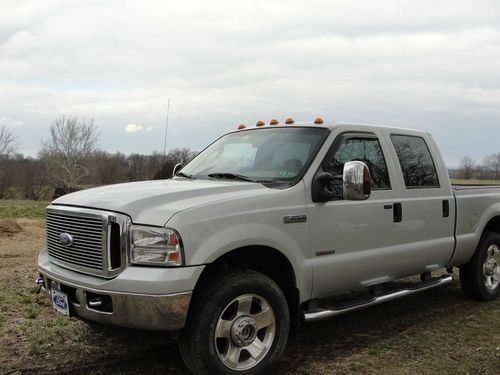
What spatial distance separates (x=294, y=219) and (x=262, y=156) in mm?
912

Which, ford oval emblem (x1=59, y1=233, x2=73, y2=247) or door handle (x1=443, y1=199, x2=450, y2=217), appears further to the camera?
door handle (x1=443, y1=199, x2=450, y2=217)

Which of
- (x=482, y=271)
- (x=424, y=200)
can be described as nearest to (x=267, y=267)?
(x=424, y=200)

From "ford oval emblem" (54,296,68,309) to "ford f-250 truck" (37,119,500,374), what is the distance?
0.8 inches

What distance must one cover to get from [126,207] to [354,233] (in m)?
2.01

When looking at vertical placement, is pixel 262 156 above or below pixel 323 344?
above

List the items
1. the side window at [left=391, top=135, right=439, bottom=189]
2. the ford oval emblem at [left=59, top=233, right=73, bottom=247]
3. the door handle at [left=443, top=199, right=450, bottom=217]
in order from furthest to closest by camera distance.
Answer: the door handle at [left=443, top=199, right=450, bottom=217]
the side window at [left=391, top=135, right=439, bottom=189]
the ford oval emblem at [left=59, top=233, right=73, bottom=247]

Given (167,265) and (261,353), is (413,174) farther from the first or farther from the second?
(167,265)

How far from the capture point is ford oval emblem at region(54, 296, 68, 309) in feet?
12.2

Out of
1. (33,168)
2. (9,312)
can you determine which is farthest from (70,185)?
(9,312)

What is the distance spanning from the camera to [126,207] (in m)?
3.44

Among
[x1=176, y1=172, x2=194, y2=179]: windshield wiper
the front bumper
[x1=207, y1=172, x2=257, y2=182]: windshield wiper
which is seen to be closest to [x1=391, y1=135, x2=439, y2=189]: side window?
[x1=207, y1=172, x2=257, y2=182]: windshield wiper

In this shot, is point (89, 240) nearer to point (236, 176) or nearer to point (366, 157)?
point (236, 176)

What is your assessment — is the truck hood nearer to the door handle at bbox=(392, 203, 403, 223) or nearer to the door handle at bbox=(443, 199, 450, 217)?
the door handle at bbox=(392, 203, 403, 223)

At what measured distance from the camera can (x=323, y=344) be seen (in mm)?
4715
